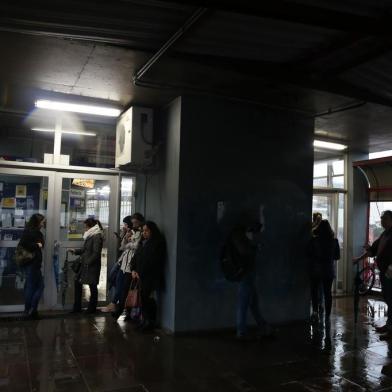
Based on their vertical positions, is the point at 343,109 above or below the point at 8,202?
above

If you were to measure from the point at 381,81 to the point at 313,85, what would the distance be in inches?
36.6

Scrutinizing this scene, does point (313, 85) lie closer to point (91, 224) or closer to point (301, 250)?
point (301, 250)

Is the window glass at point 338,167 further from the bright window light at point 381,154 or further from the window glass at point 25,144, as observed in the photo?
the window glass at point 25,144

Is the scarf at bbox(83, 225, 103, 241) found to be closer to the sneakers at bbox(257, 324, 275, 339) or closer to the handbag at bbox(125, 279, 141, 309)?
the handbag at bbox(125, 279, 141, 309)

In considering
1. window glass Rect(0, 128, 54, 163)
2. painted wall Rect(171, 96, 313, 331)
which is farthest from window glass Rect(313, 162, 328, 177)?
window glass Rect(0, 128, 54, 163)

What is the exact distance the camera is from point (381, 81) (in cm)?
519

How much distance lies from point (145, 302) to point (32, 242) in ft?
6.39

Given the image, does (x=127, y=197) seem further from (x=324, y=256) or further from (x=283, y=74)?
(x=283, y=74)

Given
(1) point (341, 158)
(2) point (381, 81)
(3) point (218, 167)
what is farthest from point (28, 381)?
(1) point (341, 158)

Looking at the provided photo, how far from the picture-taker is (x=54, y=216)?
6.87 metres

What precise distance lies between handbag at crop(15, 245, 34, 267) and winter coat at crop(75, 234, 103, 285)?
0.80m

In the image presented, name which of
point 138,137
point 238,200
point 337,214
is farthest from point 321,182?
point 138,137

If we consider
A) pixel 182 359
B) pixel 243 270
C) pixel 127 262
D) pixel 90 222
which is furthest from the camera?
pixel 90 222

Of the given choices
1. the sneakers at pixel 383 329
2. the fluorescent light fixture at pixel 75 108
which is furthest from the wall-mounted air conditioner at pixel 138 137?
the sneakers at pixel 383 329
